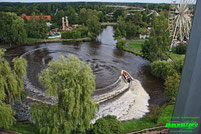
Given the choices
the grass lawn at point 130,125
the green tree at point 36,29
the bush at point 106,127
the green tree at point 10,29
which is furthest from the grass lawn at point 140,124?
the green tree at point 36,29

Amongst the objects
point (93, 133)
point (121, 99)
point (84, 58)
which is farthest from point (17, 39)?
point (93, 133)

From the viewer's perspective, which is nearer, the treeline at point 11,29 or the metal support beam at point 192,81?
the metal support beam at point 192,81

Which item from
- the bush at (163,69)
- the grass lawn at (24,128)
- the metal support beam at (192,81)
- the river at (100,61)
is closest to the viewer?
the metal support beam at (192,81)

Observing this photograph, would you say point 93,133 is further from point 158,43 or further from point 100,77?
point 158,43

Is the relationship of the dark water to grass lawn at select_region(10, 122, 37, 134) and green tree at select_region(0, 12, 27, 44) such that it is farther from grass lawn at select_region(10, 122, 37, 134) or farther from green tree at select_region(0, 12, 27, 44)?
grass lawn at select_region(10, 122, 37, 134)

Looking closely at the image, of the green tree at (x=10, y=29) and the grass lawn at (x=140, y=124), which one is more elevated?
the green tree at (x=10, y=29)

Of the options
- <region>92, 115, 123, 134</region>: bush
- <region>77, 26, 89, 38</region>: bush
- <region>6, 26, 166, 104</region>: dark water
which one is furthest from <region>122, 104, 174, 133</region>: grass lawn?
<region>77, 26, 89, 38</region>: bush

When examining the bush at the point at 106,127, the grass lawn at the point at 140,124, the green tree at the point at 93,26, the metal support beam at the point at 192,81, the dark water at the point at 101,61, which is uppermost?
the metal support beam at the point at 192,81

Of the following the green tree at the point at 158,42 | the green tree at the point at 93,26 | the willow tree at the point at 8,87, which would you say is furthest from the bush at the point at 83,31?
the willow tree at the point at 8,87

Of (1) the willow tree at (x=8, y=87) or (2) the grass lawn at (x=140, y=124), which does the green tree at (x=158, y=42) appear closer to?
(2) the grass lawn at (x=140, y=124)

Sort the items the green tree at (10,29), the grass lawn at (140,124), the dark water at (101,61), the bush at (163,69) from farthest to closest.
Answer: the green tree at (10,29) → the dark water at (101,61) → the bush at (163,69) → the grass lawn at (140,124)
